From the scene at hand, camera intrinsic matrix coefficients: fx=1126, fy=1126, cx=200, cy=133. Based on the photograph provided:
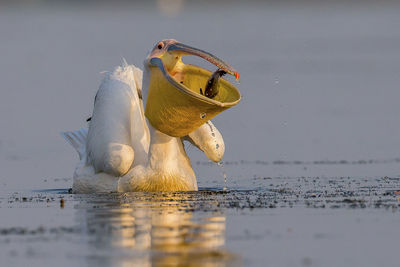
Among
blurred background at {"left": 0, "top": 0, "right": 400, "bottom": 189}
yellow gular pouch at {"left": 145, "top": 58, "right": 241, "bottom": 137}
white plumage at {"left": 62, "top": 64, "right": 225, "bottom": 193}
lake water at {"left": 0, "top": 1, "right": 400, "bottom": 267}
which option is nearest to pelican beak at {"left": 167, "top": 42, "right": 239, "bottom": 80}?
yellow gular pouch at {"left": 145, "top": 58, "right": 241, "bottom": 137}

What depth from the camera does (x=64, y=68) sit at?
105ft

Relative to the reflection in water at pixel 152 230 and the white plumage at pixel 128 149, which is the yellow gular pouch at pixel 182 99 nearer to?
the white plumage at pixel 128 149

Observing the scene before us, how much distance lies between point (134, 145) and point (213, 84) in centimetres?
171

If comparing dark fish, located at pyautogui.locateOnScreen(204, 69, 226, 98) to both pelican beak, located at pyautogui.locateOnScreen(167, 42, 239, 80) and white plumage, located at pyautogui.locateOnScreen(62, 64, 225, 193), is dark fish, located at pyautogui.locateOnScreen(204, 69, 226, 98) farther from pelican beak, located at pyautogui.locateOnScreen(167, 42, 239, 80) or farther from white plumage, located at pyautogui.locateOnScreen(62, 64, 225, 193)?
white plumage, located at pyautogui.locateOnScreen(62, 64, 225, 193)

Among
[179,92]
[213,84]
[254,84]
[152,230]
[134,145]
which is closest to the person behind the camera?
[152,230]

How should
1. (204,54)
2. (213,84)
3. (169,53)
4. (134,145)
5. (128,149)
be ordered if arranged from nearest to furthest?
(204,54) < (213,84) < (169,53) < (128,149) < (134,145)

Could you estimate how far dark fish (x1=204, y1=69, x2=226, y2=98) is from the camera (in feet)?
41.6

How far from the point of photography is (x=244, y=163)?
17.1m

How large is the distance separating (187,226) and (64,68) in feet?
73.5

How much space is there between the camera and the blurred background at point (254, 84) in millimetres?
17516

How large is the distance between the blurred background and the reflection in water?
317 centimetres

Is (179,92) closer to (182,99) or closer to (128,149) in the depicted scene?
(182,99)

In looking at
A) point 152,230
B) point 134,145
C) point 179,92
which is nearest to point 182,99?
point 179,92

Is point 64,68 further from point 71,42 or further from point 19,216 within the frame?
point 19,216
